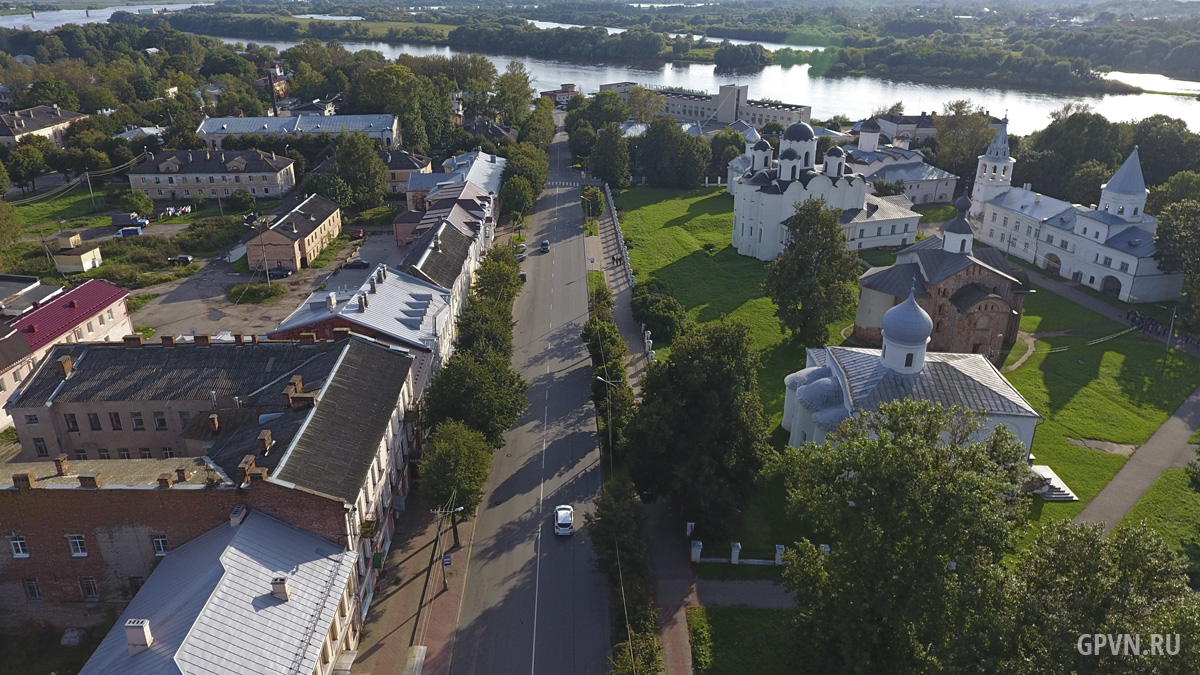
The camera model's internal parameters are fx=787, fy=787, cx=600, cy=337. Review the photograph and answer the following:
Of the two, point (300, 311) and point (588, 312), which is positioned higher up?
point (300, 311)

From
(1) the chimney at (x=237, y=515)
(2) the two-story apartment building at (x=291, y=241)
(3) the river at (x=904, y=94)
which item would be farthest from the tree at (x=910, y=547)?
(3) the river at (x=904, y=94)

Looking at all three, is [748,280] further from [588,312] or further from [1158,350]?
[1158,350]

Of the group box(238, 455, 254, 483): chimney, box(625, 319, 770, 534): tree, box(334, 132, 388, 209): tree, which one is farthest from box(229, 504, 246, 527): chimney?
box(334, 132, 388, 209): tree

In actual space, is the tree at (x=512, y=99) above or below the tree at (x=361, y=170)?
above

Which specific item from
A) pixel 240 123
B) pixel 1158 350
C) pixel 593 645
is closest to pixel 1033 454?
pixel 1158 350

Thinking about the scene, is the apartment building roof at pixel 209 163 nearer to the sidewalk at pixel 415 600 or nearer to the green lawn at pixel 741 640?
the sidewalk at pixel 415 600

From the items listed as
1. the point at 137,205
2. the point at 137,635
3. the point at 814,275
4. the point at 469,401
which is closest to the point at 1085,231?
the point at 814,275

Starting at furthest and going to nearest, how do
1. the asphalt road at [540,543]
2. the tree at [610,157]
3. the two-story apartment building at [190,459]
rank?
1. the tree at [610,157]
2. the asphalt road at [540,543]
3. the two-story apartment building at [190,459]
